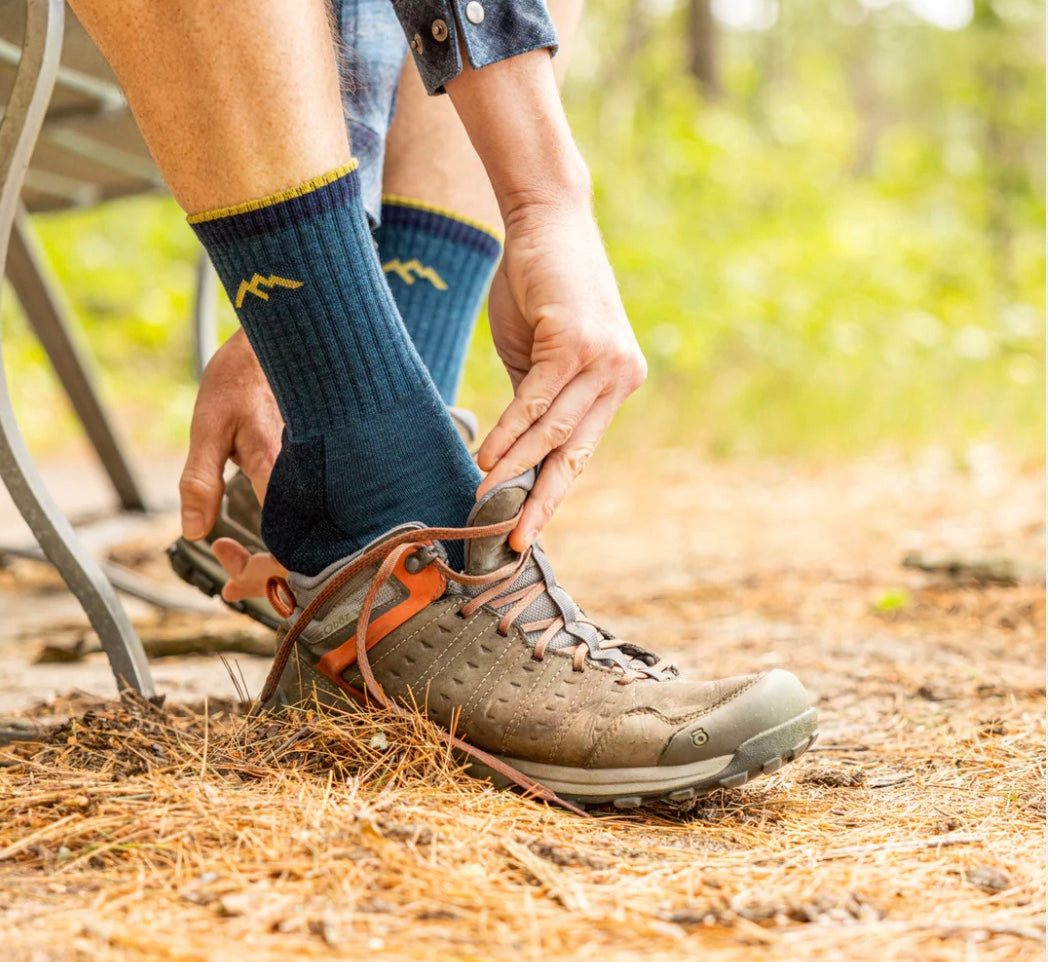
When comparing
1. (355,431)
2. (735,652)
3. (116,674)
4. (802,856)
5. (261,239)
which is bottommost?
(735,652)

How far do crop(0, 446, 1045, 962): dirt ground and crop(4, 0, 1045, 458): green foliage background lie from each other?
3161 mm

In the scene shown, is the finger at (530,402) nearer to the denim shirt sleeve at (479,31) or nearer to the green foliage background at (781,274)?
the denim shirt sleeve at (479,31)

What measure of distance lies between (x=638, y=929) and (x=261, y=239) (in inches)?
24.5

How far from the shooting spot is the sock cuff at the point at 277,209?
917 mm

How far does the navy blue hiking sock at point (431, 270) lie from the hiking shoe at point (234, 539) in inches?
3.9

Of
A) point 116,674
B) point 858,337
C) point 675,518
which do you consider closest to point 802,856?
point 116,674

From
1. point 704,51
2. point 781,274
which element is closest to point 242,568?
point 781,274

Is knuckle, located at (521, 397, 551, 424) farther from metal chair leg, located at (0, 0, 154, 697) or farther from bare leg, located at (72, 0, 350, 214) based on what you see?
metal chair leg, located at (0, 0, 154, 697)

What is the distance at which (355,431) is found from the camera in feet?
3.21

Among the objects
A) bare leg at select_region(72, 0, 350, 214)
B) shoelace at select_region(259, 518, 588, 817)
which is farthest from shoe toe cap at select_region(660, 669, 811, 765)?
bare leg at select_region(72, 0, 350, 214)

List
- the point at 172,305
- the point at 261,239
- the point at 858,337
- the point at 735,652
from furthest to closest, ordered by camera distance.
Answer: the point at 172,305 < the point at 858,337 < the point at 735,652 < the point at 261,239

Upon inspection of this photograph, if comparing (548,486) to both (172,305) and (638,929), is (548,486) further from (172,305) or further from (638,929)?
(172,305)

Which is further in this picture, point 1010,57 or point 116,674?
point 1010,57

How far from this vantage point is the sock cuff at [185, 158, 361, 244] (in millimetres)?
917
